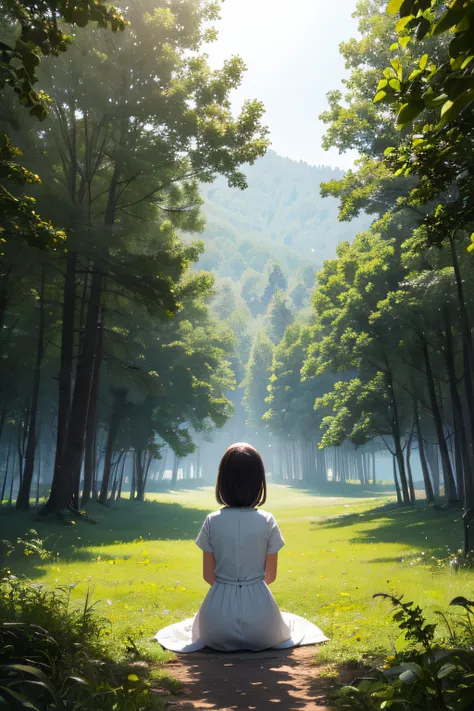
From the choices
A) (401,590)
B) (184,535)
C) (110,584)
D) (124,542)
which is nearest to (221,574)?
(401,590)

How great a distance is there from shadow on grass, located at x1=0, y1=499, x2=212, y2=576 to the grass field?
2.0 inches

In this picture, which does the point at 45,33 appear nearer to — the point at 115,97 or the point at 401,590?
the point at 401,590

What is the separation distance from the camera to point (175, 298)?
19.5m

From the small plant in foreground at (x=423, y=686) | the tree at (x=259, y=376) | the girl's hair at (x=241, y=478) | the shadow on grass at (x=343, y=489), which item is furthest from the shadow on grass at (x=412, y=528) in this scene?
the tree at (x=259, y=376)

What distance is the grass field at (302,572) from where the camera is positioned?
7734 millimetres

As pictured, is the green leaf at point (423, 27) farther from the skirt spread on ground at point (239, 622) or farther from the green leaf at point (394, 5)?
the skirt spread on ground at point (239, 622)

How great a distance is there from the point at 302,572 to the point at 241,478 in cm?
762

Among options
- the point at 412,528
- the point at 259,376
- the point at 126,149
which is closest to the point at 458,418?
the point at 412,528

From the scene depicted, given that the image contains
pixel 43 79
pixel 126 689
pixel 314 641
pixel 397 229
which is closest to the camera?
pixel 126 689

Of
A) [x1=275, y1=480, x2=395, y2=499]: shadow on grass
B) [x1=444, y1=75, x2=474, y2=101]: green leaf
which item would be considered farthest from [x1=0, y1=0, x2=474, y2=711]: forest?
[x1=275, y1=480, x2=395, y2=499]: shadow on grass

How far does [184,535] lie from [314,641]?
17.2 meters

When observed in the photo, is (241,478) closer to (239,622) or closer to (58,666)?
(239,622)

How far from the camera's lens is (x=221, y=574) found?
6328mm

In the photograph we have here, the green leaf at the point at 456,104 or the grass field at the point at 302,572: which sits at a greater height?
the green leaf at the point at 456,104
